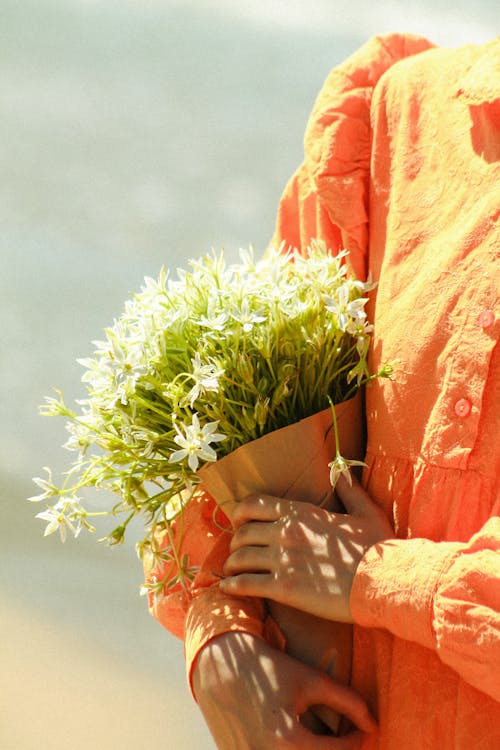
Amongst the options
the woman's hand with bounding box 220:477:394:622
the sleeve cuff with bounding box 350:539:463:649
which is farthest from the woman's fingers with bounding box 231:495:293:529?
the sleeve cuff with bounding box 350:539:463:649

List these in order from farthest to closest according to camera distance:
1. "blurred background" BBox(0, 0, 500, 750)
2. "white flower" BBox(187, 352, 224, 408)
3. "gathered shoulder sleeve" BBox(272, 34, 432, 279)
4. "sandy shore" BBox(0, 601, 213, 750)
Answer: "blurred background" BBox(0, 0, 500, 750)
"sandy shore" BBox(0, 601, 213, 750)
"gathered shoulder sleeve" BBox(272, 34, 432, 279)
"white flower" BBox(187, 352, 224, 408)

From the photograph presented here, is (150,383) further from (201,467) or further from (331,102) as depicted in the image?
(331,102)

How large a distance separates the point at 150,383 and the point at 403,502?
10.9 inches

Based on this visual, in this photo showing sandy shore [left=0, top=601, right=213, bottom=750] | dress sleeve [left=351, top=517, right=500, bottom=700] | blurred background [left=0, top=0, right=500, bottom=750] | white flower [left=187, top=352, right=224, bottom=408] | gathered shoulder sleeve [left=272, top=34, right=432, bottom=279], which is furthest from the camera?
blurred background [left=0, top=0, right=500, bottom=750]

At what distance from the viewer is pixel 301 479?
99cm

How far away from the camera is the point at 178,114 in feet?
7.07

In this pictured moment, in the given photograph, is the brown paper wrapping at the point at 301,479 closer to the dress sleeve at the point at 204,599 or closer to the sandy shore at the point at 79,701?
the dress sleeve at the point at 204,599

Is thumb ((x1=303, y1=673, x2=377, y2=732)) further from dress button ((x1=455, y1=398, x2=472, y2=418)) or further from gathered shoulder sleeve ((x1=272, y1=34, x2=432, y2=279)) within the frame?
gathered shoulder sleeve ((x1=272, y1=34, x2=432, y2=279))

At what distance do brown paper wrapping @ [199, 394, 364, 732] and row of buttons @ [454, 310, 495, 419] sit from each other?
132 mm

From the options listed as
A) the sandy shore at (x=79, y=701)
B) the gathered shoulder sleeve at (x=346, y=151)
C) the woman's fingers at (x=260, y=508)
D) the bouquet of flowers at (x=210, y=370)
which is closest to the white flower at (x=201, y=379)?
the bouquet of flowers at (x=210, y=370)

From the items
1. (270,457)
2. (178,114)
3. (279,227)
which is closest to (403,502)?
(270,457)

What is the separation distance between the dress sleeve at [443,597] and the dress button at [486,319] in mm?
178

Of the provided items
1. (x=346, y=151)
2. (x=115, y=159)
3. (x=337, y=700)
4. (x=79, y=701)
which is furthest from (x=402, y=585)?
(x=115, y=159)

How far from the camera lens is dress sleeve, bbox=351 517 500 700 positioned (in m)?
0.81
